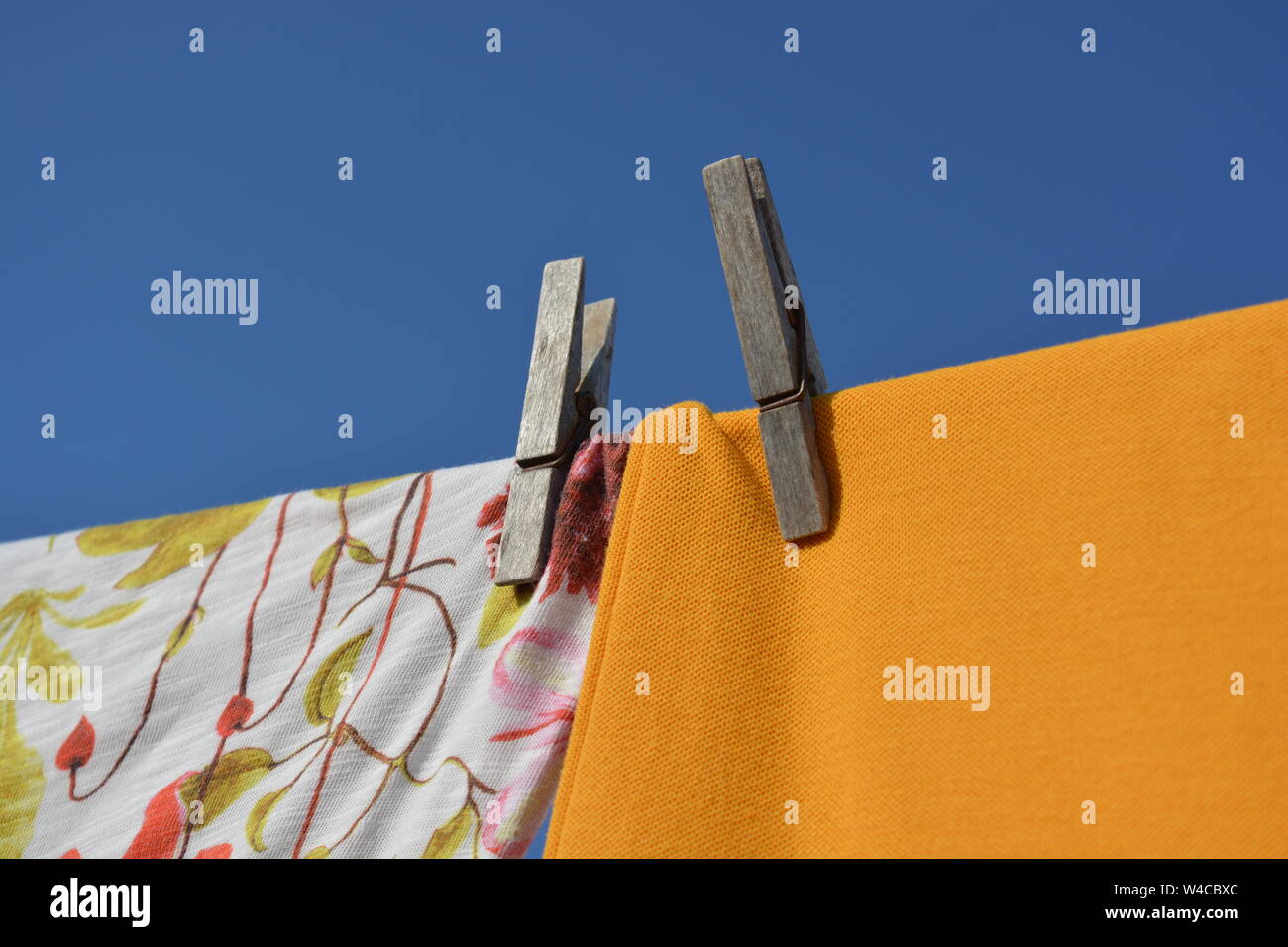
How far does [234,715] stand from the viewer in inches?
32.5

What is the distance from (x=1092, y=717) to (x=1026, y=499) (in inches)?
4.8

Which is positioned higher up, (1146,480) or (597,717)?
(1146,480)

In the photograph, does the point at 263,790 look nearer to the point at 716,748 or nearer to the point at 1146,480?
the point at 716,748

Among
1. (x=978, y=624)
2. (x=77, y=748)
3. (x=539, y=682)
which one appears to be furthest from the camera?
Answer: (x=77, y=748)

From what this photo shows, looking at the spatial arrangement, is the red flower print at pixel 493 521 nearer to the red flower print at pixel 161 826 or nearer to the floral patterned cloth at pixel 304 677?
the floral patterned cloth at pixel 304 677

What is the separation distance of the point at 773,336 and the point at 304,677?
42cm

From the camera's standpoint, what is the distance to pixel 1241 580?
0.52 m

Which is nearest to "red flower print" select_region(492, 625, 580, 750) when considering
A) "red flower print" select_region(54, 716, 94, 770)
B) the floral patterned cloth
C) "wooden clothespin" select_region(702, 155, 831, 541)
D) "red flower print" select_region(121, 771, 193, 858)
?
the floral patterned cloth

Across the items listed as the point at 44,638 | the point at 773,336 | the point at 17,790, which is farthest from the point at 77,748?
the point at 773,336

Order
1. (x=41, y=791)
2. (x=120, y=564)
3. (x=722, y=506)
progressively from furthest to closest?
(x=120, y=564)
(x=41, y=791)
(x=722, y=506)

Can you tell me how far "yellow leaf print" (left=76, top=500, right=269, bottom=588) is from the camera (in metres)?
0.96

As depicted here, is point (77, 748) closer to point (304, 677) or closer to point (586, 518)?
point (304, 677)

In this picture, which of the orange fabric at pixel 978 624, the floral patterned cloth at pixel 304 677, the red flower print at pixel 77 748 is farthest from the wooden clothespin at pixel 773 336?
the red flower print at pixel 77 748

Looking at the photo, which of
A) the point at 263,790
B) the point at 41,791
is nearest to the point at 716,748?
the point at 263,790
